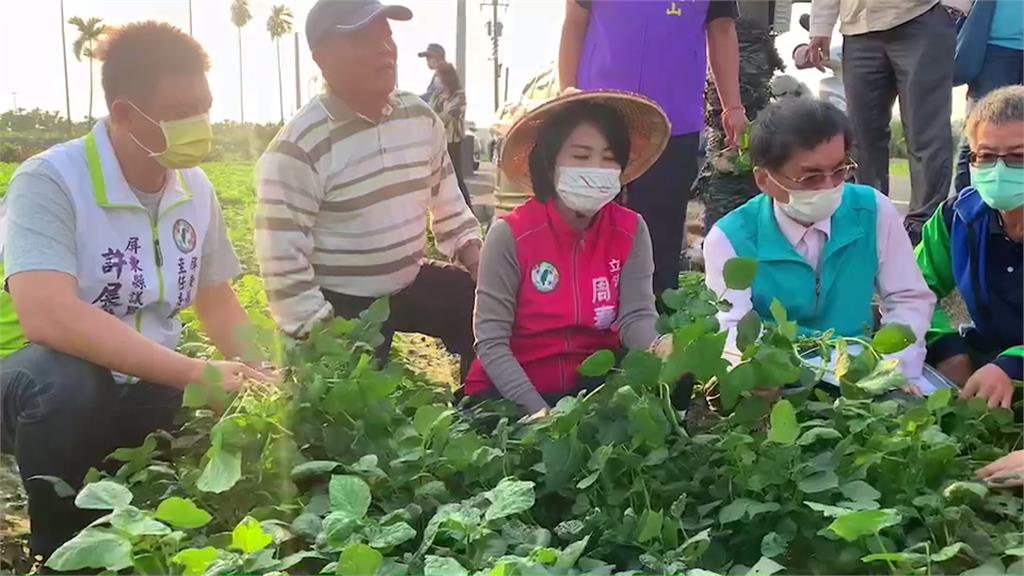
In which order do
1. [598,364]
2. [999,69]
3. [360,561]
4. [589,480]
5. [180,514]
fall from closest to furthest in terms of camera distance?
[360,561] → [180,514] → [589,480] → [598,364] → [999,69]

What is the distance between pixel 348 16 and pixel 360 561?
1103mm

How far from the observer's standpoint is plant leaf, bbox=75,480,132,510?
3.84ft

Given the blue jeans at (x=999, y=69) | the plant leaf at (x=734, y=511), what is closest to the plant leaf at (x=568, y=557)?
the plant leaf at (x=734, y=511)

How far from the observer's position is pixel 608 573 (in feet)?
3.81

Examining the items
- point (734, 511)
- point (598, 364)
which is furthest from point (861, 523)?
point (598, 364)

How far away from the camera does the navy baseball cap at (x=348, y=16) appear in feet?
5.92

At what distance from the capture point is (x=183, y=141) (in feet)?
5.45

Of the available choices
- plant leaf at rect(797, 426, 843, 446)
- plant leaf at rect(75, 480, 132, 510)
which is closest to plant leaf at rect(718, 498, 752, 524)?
plant leaf at rect(797, 426, 843, 446)

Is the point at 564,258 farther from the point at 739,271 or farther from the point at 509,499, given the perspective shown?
the point at 509,499

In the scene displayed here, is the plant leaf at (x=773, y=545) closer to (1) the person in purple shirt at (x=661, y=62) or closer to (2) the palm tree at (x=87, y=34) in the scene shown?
(1) the person in purple shirt at (x=661, y=62)

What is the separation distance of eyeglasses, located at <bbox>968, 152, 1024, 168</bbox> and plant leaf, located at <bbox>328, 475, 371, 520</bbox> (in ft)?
4.44

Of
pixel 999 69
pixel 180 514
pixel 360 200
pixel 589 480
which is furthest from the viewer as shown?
pixel 999 69

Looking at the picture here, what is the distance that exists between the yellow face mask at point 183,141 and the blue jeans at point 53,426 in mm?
358

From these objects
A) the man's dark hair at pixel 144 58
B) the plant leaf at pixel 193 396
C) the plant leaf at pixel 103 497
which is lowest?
the plant leaf at pixel 103 497
